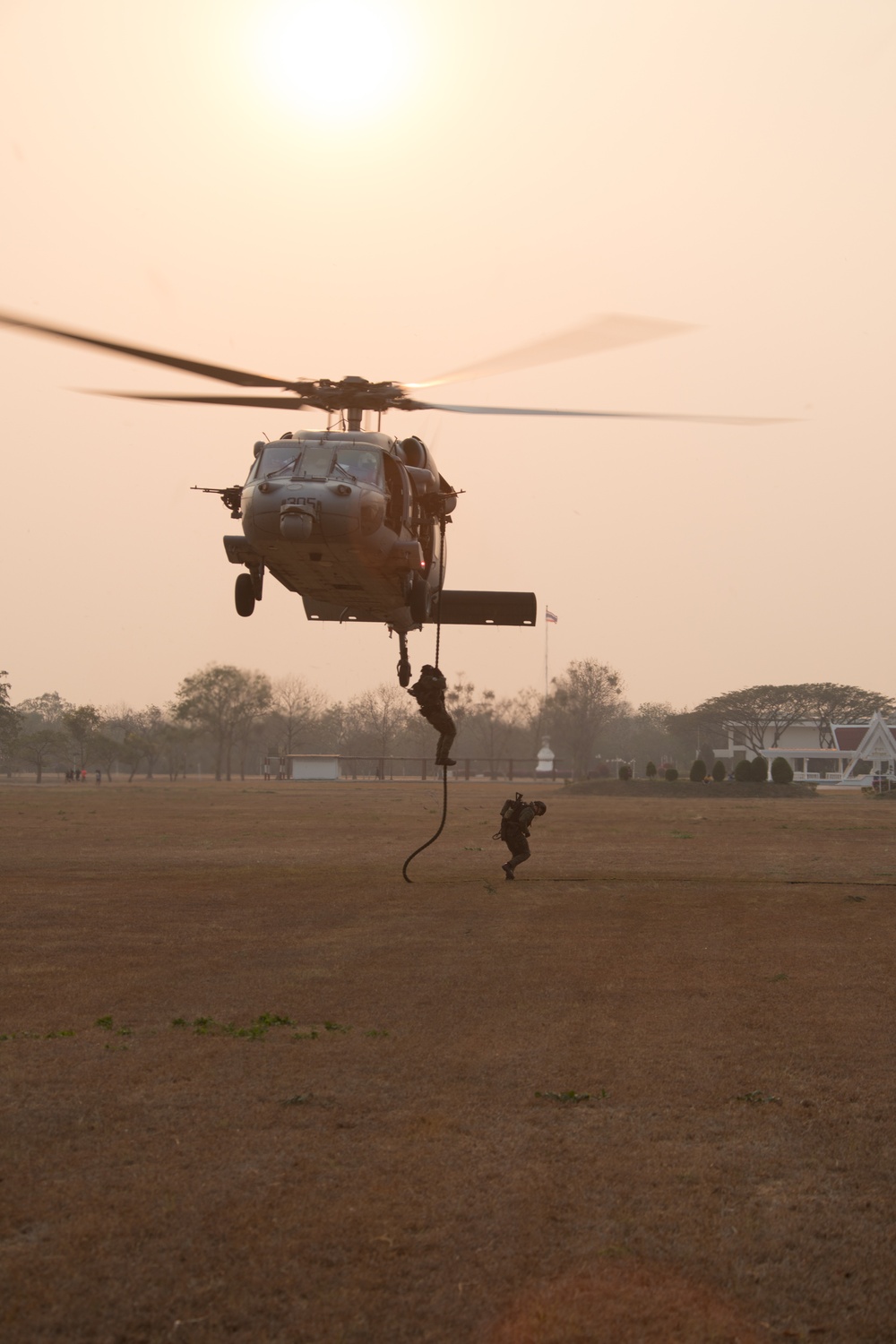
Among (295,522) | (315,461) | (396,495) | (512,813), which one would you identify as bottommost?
(512,813)

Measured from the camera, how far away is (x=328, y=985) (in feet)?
42.3

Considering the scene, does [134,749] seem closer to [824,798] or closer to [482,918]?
[824,798]

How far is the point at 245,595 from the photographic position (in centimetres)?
1808

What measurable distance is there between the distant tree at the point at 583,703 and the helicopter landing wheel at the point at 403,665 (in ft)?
331

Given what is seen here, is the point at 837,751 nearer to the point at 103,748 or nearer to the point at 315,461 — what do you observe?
the point at 103,748

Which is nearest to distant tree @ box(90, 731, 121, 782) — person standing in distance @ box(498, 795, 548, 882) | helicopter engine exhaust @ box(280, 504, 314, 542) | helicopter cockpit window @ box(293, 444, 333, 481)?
person standing in distance @ box(498, 795, 548, 882)

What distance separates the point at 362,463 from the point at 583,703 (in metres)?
110

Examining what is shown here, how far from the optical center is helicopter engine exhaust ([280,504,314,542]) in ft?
51.5

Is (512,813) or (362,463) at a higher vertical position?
(362,463)

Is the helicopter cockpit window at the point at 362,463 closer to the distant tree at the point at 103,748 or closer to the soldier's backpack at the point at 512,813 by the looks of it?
the soldier's backpack at the point at 512,813

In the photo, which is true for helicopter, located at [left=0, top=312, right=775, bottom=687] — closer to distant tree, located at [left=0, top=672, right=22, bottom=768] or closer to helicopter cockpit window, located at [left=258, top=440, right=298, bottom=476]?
helicopter cockpit window, located at [left=258, top=440, right=298, bottom=476]

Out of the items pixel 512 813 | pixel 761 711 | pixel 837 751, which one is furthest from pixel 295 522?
pixel 761 711

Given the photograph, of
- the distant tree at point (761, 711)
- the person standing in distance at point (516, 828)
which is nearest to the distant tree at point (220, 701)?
the distant tree at point (761, 711)

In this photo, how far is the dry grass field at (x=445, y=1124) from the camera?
541cm
